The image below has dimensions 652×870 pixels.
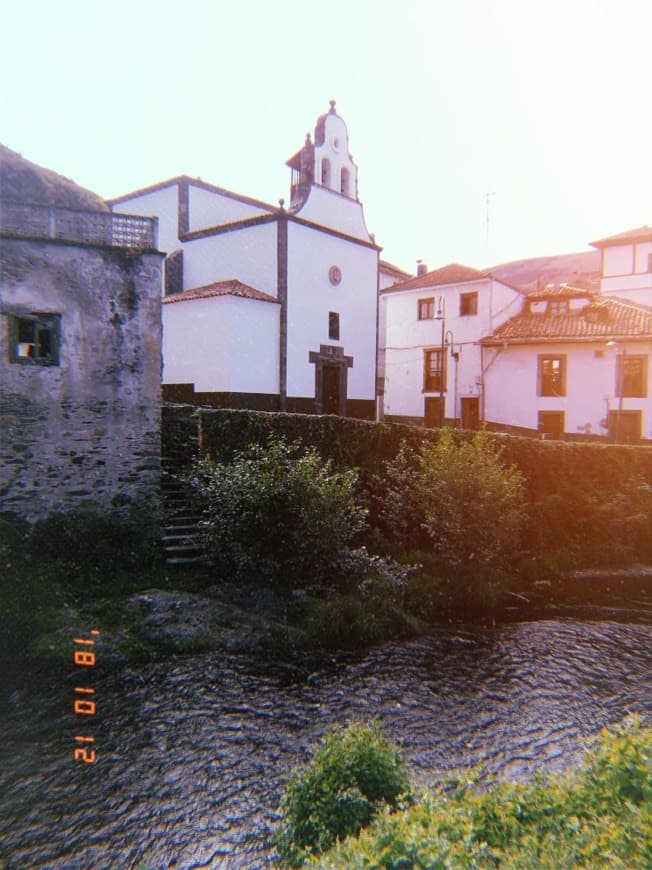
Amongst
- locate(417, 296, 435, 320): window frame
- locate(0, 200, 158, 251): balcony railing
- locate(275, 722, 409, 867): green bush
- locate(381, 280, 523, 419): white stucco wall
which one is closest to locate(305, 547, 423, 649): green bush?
locate(275, 722, 409, 867): green bush

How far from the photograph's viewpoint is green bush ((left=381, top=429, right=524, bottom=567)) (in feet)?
49.6

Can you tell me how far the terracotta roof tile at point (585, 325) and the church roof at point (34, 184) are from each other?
20629 mm

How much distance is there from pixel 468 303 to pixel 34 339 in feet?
80.9

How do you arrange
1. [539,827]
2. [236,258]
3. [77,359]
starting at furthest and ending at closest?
[236,258] < [77,359] < [539,827]

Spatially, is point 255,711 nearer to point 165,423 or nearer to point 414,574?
point 414,574

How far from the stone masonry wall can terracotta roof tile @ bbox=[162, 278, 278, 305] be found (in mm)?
8308

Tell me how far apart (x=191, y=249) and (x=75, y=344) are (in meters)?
14.1

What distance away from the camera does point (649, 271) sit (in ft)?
122

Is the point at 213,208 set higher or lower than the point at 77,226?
higher

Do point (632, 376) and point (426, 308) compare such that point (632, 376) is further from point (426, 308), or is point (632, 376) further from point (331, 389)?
point (331, 389)

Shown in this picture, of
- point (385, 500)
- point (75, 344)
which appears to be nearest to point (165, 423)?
point (75, 344)

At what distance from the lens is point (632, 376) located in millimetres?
28562
